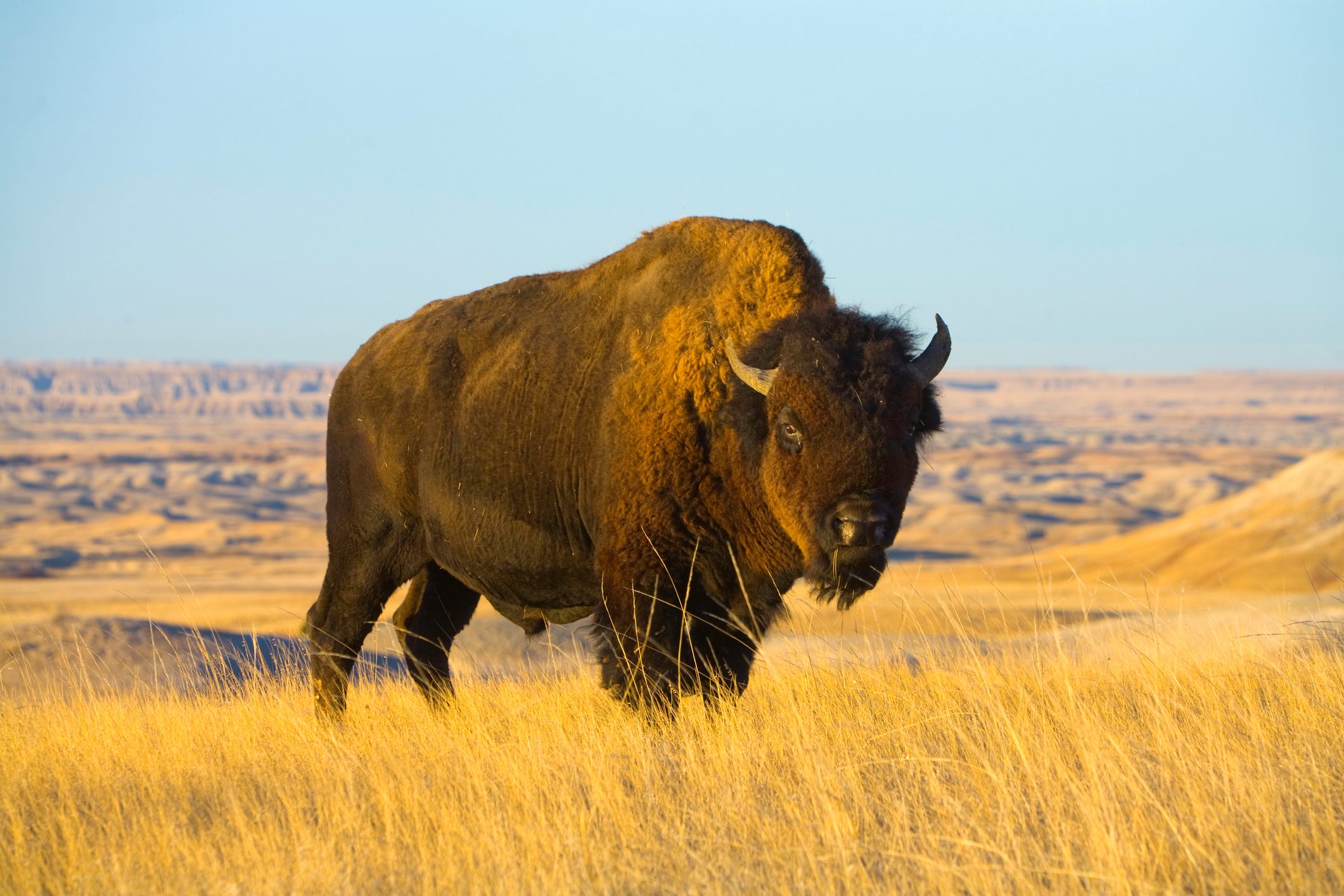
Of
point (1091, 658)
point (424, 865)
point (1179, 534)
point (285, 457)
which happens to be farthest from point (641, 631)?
point (285, 457)

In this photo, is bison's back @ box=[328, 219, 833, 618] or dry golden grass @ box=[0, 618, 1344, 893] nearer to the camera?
dry golden grass @ box=[0, 618, 1344, 893]

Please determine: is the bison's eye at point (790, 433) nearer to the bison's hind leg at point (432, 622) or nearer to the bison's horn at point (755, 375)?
the bison's horn at point (755, 375)

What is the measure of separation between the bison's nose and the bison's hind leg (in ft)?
11.4

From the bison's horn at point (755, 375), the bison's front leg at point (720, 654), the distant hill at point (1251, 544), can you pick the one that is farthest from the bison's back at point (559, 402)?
the distant hill at point (1251, 544)

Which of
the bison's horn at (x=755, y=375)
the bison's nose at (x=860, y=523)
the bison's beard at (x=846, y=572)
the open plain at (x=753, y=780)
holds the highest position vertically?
the bison's horn at (x=755, y=375)

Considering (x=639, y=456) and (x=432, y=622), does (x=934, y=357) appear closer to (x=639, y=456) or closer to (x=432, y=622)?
(x=639, y=456)

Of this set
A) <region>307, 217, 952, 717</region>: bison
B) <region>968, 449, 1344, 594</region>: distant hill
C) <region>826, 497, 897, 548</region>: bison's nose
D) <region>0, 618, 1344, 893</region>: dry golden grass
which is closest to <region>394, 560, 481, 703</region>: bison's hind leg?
<region>307, 217, 952, 717</region>: bison

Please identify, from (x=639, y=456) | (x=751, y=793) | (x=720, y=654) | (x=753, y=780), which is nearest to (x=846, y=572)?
(x=720, y=654)

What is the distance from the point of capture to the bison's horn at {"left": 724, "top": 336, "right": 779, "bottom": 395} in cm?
663

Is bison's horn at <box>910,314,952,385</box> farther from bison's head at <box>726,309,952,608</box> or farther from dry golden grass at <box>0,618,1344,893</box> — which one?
dry golden grass at <box>0,618,1344,893</box>

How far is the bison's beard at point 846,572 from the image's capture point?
632 cm

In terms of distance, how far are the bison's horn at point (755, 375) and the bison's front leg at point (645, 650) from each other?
44.0 inches

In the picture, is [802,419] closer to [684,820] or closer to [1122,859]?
[684,820]

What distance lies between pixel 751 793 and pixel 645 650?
1655 mm
